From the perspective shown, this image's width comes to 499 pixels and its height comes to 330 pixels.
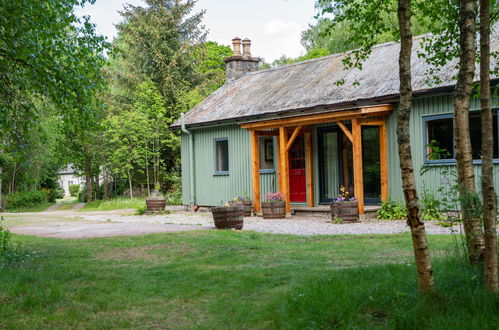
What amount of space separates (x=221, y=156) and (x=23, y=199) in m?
17.4

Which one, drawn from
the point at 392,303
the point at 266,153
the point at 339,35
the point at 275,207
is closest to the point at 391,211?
the point at 275,207

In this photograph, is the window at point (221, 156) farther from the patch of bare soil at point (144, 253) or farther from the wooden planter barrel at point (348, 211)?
the patch of bare soil at point (144, 253)

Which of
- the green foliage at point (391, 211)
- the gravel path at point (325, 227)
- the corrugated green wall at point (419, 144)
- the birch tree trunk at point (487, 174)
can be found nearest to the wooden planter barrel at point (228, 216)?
the gravel path at point (325, 227)

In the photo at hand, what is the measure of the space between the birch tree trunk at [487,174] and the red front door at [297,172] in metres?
12.2

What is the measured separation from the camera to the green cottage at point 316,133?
12836 mm

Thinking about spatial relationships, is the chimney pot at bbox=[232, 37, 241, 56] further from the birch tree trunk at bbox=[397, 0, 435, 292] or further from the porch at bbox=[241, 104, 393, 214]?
the birch tree trunk at bbox=[397, 0, 435, 292]

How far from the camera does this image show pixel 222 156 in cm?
1855

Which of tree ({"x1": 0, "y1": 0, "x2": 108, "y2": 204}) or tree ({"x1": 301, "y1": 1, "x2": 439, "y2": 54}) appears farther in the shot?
tree ({"x1": 301, "y1": 1, "x2": 439, "y2": 54})

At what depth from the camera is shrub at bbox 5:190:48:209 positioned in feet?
99.6

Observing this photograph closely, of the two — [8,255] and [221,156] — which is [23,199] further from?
[8,255]

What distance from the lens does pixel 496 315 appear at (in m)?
3.79

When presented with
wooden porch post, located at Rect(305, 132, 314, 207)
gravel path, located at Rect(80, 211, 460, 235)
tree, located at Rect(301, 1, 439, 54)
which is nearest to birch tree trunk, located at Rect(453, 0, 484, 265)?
gravel path, located at Rect(80, 211, 460, 235)

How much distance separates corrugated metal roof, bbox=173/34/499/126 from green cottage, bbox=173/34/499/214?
41 millimetres

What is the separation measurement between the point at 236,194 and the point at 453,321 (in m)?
14.1
